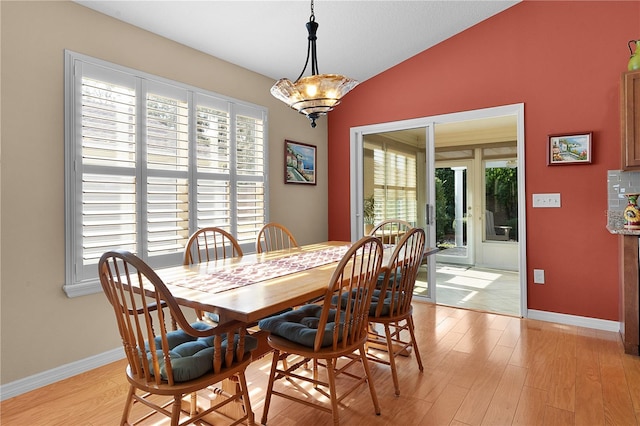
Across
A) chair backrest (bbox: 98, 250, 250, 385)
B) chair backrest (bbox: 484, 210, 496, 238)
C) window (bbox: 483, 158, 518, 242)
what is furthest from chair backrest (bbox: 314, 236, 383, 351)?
chair backrest (bbox: 484, 210, 496, 238)

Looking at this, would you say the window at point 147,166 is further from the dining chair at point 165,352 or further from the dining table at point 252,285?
the dining chair at point 165,352

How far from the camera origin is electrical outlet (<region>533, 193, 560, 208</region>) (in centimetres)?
337

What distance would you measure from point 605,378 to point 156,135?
140 inches

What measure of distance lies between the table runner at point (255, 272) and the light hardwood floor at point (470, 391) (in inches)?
29.4

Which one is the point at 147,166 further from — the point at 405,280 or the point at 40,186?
the point at 405,280

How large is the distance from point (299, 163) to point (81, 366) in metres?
2.87

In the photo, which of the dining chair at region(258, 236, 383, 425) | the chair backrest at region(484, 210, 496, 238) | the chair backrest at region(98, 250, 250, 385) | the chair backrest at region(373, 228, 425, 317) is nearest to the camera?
the chair backrest at region(98, 250, 250, 385)

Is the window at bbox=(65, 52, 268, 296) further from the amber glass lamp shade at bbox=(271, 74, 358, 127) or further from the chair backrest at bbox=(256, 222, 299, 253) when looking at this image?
the amber glass lamp shade at bbox=(271, 74, 358, 127)

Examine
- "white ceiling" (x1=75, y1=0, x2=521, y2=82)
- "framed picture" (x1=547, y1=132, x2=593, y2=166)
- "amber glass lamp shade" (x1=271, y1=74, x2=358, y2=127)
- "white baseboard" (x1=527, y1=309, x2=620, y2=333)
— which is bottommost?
"white baseboard" (x1=527, y1=309, x2=620, y2=333)

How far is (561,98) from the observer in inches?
131

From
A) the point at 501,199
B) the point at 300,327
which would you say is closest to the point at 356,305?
the point at 300,327

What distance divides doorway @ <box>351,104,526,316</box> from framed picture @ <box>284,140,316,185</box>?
52 centimetres

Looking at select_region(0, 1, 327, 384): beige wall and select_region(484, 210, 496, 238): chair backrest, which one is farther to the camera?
select_region(484, 210, 496, 238): chair backrest

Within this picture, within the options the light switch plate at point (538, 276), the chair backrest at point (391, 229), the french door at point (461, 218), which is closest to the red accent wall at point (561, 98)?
the light switch plate at point (538, 276)
